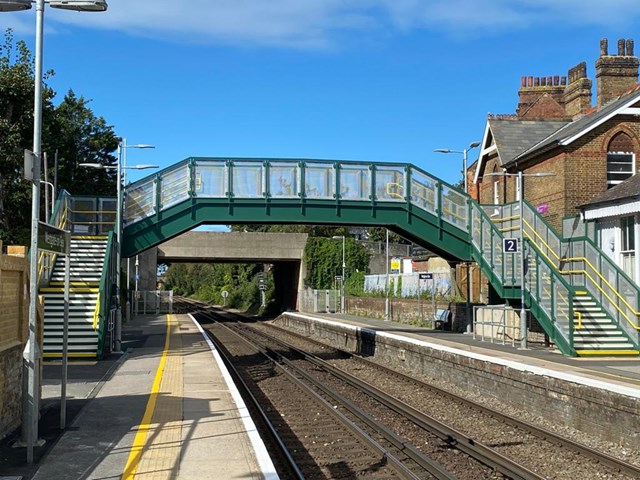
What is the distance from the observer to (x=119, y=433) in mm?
9555

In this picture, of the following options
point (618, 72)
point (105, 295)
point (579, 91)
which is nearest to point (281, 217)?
point (105, 295)

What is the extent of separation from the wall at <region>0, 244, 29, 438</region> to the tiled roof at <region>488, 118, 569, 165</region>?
73.2 ft

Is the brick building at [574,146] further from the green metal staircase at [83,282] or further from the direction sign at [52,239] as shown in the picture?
the direction sign at [52,239]

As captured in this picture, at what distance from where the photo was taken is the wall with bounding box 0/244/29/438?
29.7 ft

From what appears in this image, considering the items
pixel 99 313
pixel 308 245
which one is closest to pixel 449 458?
pixel 99 313

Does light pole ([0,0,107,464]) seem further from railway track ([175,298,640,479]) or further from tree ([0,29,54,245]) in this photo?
tree ([0,29,54,245])

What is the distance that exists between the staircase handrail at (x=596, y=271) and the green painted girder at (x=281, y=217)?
2.30 metres

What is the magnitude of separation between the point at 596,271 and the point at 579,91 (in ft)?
44.9

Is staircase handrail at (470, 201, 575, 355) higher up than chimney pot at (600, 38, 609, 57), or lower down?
lower down

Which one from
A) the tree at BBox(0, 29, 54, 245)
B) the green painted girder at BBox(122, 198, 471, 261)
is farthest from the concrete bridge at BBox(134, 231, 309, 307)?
the green painted girder at BBox(122, 198, 471, 261)

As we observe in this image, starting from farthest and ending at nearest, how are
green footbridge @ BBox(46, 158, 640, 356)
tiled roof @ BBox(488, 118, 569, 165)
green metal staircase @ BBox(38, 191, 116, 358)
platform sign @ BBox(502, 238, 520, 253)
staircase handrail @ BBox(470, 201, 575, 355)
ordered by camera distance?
tiled roof @ BBox(488, 118, 569, 165) → green footbridge @ BBox(46, 158, 640, 356) → platform sign @ BBox(502, 238, 520, 253) → green metal staircase @ BBox(38, 191, 116, 358) → staircase handrail @ BBox(470, 201, 575, 355)

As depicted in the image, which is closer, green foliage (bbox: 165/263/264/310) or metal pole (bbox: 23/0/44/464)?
metal pole (bbox: 23/0/44/464)

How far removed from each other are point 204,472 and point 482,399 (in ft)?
28.8

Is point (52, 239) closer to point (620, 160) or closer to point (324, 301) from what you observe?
point (620, 160)
